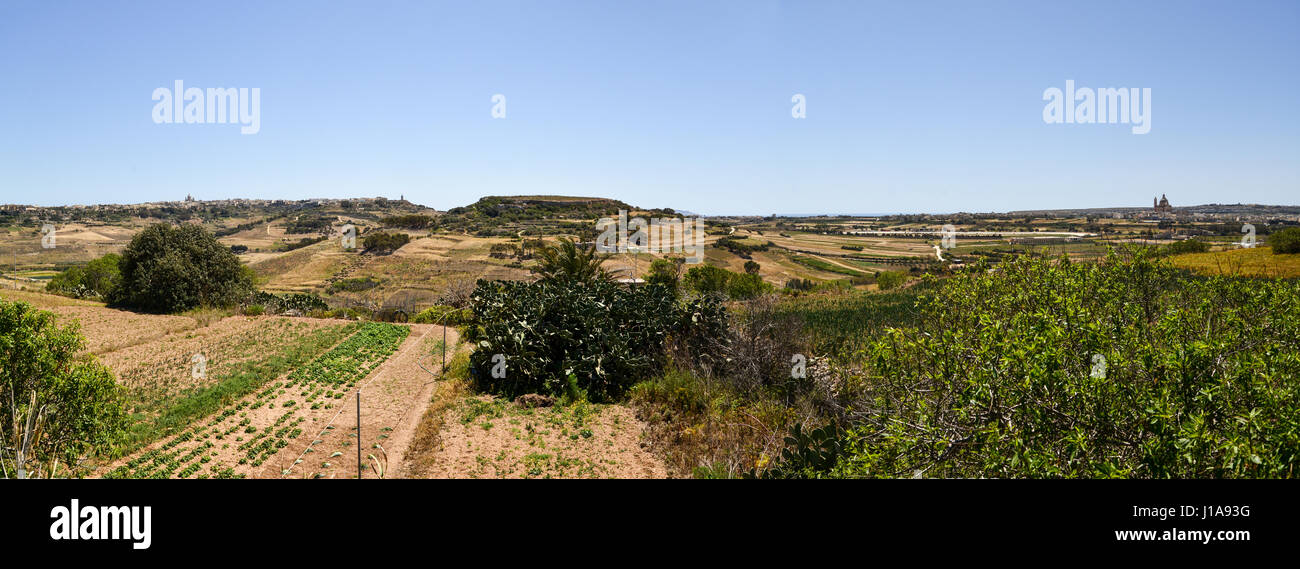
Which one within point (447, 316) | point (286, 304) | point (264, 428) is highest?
point (286, 304)

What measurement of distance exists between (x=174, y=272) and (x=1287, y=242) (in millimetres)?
57609

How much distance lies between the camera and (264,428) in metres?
9.91

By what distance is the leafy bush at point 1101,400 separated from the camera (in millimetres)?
3469

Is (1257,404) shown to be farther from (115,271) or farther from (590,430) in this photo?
(115,271)

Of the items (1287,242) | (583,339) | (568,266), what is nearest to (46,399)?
(583,339)

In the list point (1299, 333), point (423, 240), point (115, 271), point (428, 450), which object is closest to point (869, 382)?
point (1299, 333)

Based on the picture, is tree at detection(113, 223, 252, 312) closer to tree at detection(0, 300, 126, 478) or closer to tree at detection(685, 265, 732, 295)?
tree at detection(0, 300, 126, 478)

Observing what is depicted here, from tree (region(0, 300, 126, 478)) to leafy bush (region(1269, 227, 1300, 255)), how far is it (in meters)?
51.8

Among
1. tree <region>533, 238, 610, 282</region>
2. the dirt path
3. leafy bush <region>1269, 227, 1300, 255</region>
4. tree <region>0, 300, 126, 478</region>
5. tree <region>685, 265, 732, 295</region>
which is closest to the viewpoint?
tree <region>0, 300, 126, 478</region>

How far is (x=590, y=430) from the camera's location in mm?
9867

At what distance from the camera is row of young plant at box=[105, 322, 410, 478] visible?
794cm

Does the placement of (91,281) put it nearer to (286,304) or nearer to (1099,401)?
(286,304)

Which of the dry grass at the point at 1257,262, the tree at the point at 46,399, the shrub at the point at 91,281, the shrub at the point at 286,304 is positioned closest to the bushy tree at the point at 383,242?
the shrub at the point at 91,281

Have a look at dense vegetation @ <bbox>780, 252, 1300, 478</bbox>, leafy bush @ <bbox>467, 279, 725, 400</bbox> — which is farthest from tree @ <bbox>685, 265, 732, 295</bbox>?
dense vegetation @ <bbox>780, 252, 1300, 478</bbox>
